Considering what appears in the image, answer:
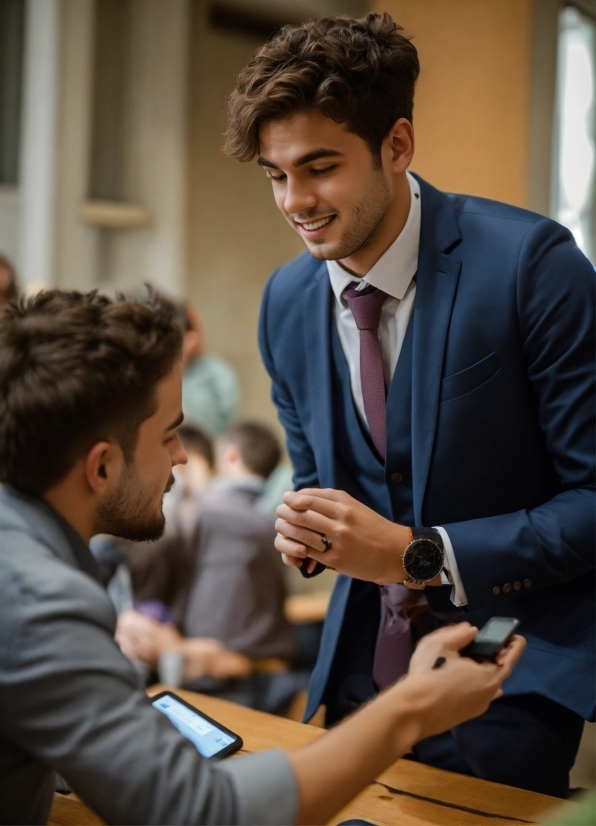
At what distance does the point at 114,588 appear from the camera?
3602 millimetres

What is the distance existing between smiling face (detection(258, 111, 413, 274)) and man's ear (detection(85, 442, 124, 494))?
19.5 inches

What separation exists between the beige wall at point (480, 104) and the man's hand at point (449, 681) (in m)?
2.17

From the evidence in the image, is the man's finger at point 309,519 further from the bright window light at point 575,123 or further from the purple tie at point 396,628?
the bright window light at point 575,123

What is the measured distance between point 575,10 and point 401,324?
2503mm

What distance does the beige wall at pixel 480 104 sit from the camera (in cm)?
312

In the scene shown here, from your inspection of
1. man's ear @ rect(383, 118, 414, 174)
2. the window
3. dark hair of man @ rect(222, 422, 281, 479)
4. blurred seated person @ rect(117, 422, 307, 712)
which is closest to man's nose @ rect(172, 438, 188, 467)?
man's ear @ rect(383, 118, 414, 174)

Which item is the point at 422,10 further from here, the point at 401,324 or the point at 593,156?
the point at 401,324

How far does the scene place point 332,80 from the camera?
1.49 m

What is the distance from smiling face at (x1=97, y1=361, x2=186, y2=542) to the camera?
1294 mm

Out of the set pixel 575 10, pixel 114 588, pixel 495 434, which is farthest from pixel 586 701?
pixel 575 10

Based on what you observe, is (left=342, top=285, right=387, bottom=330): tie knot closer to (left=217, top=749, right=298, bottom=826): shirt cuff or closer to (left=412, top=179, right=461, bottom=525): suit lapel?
(left=412, top=179, right=461, bottom=525): suit lapel

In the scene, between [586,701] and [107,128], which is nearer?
[586,701]

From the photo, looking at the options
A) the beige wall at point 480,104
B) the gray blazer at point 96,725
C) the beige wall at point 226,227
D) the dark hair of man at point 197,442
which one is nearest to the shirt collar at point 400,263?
the gray blazer at point 96,725

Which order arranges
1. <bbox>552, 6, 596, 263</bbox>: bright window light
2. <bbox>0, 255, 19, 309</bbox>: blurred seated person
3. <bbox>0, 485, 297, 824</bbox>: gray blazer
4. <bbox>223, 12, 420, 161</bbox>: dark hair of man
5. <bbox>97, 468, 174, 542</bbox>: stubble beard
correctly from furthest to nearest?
<bbox>0, 255, 19, 309</bbox>: blurred seated person, <bbox>552, 6, 596, 263</bbox>: bright window light, <bbox>223, 12, 420, 161</bbox>: dark hair of man, <bbox>97, 468, 174, 542</bbox>: stubble beard, <bbox>0, 485, 297, 824</bbox>: gray blazer
